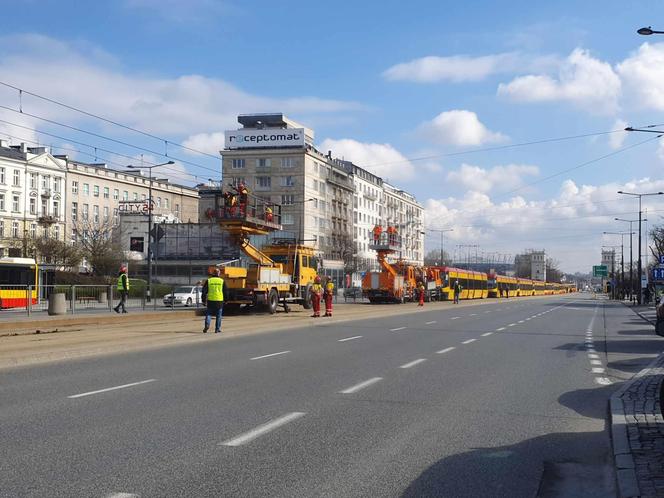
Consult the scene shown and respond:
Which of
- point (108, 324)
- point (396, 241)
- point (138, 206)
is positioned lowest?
point (108, 324)

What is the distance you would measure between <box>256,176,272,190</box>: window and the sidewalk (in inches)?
3591

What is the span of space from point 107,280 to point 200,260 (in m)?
33.9

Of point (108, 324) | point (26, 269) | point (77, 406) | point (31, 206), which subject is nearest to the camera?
point (77, 406)

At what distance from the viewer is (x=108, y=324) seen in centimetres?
2473

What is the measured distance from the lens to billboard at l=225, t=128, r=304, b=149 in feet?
324

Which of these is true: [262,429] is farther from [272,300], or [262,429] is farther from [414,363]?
[272,300]

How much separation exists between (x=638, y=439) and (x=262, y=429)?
3.67 meters

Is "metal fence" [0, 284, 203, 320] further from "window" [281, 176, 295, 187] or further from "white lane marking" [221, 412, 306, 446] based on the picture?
"window" [281, 176, 295, 187]

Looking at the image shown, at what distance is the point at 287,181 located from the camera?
99750 millimetres

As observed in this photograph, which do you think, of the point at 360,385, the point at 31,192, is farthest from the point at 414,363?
the point at 31,192

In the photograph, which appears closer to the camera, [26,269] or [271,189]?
[26,269]

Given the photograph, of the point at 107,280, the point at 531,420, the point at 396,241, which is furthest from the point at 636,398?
the point at 396,241

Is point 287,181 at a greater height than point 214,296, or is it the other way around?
point 287,181

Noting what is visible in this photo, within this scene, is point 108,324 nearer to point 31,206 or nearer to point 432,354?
point 432,354
